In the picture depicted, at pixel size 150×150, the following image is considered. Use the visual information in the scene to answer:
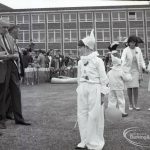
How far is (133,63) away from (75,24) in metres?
51.9

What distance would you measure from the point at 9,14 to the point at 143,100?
170 feet

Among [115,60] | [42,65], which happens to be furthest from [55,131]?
[42,65]

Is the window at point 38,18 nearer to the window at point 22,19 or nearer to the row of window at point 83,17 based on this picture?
the row of window at point 83,17

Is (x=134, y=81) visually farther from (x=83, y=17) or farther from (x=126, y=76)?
(x=83, y=17)

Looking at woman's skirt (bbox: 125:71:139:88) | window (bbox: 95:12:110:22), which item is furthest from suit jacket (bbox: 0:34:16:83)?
window (bbox: 95:12:110:22)

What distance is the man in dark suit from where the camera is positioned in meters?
6.38

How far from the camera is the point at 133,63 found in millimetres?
8484

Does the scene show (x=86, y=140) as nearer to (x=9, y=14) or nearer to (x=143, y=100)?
(x=143, y=100)

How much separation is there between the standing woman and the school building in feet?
166

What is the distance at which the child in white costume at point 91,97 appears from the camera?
188 inches

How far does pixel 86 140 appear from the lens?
4.82 meters

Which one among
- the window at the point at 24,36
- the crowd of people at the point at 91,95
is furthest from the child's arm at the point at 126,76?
the window at the point at 24,36

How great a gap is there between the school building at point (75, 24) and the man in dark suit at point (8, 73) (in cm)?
5221

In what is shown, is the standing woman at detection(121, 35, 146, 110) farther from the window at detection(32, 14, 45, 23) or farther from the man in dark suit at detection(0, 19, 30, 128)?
the window at detection(32, 14, 45, 23)
